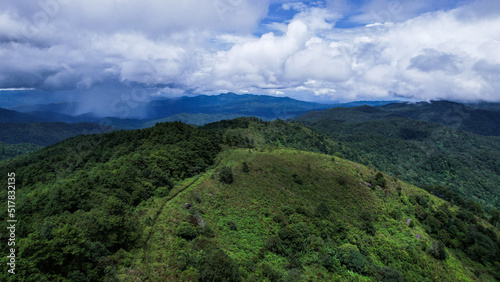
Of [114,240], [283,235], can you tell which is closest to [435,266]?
[283,235]

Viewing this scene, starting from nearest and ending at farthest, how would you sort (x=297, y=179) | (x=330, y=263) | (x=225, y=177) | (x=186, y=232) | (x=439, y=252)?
(x=186, y=232) < (x=330, y=263) < (x=439, y=252) < (x=225, y=177) < (x=297, y=179)

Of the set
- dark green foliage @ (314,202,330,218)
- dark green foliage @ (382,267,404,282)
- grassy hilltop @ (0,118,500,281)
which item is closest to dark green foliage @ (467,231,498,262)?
grassy hilltop @ (0,118,500,281)

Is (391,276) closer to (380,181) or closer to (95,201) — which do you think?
(380,181)

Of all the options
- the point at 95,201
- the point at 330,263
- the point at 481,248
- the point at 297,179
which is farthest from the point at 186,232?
the point at 481,248

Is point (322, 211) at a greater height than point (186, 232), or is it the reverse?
point (186, 232)

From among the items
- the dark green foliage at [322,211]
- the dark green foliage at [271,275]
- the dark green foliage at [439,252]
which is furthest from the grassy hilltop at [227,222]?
the dark green foliage at [439,252]

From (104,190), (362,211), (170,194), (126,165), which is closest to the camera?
(104,190)

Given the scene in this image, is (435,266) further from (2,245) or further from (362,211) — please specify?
(2,245)
